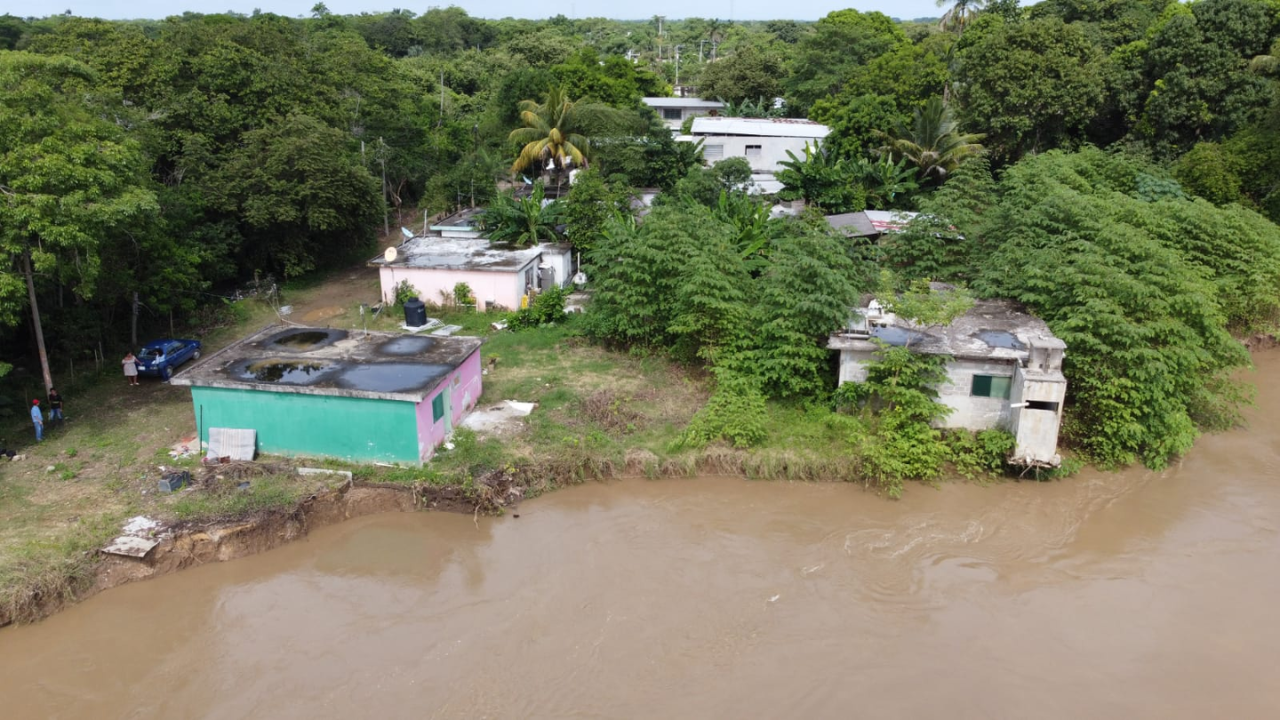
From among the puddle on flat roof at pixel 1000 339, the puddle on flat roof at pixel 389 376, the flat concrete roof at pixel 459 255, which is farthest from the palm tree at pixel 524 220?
the puddle on flat roof at pixel 1000 339

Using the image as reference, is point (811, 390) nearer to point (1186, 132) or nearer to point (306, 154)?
point (306, 154)

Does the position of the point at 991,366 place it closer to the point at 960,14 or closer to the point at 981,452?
the point at 981,452

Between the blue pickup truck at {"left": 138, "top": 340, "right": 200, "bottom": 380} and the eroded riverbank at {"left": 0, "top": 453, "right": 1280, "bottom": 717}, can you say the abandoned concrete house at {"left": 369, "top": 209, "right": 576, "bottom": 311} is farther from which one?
the eroded riverbank at {"left": 0, "top": 453, "right": 1280, "bottom": 717}

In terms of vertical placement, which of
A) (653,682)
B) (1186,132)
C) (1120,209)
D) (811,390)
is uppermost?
(1186,132)

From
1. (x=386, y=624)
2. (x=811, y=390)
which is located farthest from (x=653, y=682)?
(x=811, y=390)

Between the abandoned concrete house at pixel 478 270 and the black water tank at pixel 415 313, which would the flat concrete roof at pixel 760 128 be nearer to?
the abandoned concrete house at pixel 478 270

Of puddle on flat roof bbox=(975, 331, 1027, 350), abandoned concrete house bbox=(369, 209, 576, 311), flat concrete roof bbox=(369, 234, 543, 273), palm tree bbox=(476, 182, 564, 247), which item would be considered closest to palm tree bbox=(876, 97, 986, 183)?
palm tree bbox=(476, 182, 564, 247)
